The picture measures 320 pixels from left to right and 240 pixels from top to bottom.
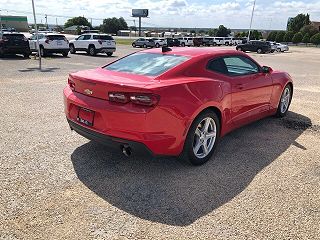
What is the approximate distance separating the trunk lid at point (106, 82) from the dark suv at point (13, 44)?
16.6 meters

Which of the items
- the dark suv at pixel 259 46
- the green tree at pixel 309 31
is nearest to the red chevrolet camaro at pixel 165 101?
the dark suv at pixel 259 46

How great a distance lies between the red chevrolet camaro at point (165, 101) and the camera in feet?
11.1

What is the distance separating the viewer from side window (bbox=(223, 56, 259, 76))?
463 cm

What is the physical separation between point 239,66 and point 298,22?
82.6 m

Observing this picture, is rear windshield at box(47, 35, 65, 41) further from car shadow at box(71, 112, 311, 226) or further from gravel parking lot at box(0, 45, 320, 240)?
car shadow at box(71, 112, 311, 226)

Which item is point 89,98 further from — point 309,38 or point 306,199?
point 309,38

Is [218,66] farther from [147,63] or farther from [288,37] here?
[288,37]

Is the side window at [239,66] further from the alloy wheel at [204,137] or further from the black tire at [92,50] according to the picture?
the black tire at [92,50]

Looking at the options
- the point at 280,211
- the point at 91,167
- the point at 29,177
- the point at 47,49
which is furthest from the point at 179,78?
the point at 47,49

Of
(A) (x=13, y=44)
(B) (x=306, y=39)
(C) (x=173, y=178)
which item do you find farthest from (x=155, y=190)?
(B) (x=306, y=39)

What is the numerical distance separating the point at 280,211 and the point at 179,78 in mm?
1855

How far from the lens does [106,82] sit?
11.6ft

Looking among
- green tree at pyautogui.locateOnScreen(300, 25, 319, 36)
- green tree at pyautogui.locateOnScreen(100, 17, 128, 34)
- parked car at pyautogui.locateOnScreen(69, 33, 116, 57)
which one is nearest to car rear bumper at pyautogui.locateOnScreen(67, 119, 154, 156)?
parked car at pyautogui.locateOnScreen(69, 33, 116, 57)

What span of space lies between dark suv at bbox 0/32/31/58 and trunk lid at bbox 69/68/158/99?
1662 centimetres
